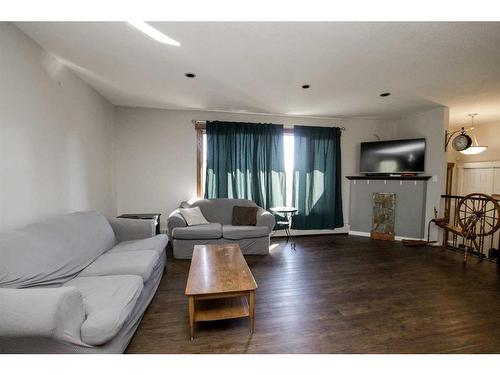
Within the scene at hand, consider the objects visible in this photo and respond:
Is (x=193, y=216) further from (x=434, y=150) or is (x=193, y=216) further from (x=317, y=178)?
(x=434, y=150)

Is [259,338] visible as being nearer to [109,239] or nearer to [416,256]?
[109,239]

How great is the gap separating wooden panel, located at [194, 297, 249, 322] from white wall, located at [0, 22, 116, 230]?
1658 mm

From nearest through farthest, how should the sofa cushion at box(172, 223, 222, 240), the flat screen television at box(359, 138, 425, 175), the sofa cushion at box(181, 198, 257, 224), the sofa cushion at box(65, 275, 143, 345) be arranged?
the sofa cushion at box(65, 275, 143, 345) < the sofa cushion at box(172, 223, 222, 240) < the sofa cushion at box(181, 198, 257, 224) < the flat screen television at box(359, 138, 425, 175)

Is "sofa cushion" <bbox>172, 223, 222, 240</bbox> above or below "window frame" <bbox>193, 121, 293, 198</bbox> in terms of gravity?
below

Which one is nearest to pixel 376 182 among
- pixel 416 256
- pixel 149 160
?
pixel 416 256

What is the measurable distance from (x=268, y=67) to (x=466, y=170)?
5.85 meters

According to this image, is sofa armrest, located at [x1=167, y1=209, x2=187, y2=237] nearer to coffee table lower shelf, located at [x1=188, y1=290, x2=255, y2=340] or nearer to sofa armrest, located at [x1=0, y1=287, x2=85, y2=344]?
coffee table lower shelf, located at [x1=188, y1=290, x2=255, y2=340]

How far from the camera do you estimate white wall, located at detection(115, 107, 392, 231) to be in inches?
151

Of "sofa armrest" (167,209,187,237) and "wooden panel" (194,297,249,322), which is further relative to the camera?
"sofa armrest" (167,209,187,237)

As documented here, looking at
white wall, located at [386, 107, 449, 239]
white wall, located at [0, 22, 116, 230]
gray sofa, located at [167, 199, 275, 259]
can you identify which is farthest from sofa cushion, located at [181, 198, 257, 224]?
white wall, located at [386, 107, 449, 239]

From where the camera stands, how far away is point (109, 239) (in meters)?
2.40

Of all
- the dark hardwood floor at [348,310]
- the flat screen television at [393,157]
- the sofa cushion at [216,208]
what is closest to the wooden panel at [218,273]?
the dark hardwood floor at [348,310]

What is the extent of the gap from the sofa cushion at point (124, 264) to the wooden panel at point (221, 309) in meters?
0.53

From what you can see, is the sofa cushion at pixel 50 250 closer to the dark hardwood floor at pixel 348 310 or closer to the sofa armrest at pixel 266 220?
the dark hardwood floor at pixel 348 310
